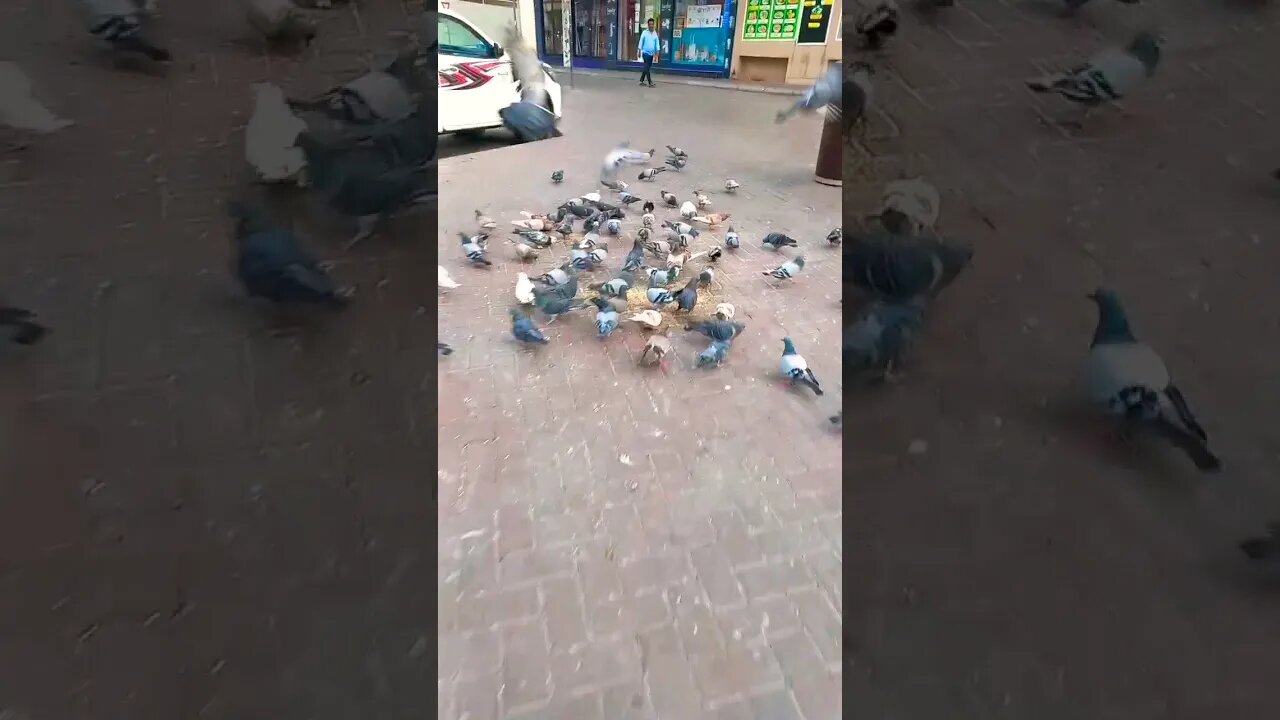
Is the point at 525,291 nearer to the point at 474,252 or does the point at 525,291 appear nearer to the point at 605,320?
the point at 605,320

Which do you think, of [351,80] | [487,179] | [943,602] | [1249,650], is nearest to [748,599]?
[943,602]

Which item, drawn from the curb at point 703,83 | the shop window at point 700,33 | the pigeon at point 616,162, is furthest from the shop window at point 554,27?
the pigeon at point 616,162

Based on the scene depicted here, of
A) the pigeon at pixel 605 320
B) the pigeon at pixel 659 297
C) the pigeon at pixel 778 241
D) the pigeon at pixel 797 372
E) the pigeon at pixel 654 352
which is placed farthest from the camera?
the pigeon at pixel 778 241

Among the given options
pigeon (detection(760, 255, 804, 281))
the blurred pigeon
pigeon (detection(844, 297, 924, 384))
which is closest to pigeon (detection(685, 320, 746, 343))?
pigeon (detection(760, 255, 804, 281))

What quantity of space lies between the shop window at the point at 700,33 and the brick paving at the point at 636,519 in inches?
302

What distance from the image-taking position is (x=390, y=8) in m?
0.31

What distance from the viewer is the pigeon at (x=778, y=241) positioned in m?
2.64

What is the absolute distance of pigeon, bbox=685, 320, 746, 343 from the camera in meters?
1.86

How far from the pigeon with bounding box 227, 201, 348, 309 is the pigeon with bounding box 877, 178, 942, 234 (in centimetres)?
40

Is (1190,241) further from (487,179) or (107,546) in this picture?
(487,179)

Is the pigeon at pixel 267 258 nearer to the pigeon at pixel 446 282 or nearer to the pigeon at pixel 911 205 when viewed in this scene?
the pigeon at pixel 911 205

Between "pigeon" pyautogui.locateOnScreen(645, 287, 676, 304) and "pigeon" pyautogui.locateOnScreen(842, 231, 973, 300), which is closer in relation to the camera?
"pigeon" pyautogui.locateOnScreen(842, 231, 973, 300)

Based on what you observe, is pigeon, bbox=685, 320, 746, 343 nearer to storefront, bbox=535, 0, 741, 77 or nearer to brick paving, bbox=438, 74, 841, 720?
brick paving, bbox=438, 74, 841, 720

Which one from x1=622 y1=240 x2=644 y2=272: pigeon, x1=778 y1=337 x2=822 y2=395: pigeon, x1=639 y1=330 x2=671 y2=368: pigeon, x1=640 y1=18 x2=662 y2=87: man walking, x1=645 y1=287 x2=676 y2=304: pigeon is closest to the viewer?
x1=778 y1=337 x2=822 y2=395: pigeon
